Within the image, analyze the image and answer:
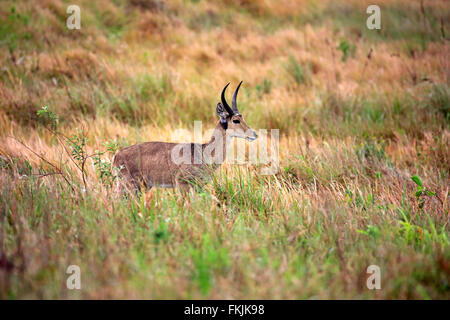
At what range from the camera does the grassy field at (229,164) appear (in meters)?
2.70

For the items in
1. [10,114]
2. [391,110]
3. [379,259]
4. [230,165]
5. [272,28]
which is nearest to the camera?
[379,259]

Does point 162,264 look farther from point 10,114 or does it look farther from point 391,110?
point 391,110

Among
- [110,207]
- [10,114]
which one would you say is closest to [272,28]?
[10,114]

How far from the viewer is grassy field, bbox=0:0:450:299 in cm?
270

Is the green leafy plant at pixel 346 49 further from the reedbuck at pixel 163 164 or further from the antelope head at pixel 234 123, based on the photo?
the reedbuck at pixel 163 164

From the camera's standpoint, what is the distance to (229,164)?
521 cm

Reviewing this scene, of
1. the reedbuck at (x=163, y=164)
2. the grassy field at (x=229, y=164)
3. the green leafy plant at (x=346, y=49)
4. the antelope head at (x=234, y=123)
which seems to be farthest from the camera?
the green leafy plant at (x=346, y=49)

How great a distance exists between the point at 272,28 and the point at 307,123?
7042mm

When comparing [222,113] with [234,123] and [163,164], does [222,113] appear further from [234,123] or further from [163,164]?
[163,164]

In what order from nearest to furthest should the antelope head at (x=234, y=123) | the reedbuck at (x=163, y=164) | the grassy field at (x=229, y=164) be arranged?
1. the grassy field at (x=229, y=164)
2. the reedbuck at (x=163, y=164)
3. the antelope head at (x=234, y=123)

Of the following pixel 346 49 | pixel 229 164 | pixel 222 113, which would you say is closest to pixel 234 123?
pixel 222 113

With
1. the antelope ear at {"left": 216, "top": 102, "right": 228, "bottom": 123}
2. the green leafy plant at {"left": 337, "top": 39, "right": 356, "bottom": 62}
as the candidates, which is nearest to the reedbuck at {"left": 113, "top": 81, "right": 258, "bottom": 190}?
the antelope ear at {"left": 216, "top": 102, "right": 228, "bottom": 123}

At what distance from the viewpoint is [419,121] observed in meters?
6.84

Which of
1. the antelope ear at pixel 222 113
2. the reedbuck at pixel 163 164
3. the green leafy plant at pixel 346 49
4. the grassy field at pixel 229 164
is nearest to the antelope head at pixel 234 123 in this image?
the antelope ear at pixel 222 113
